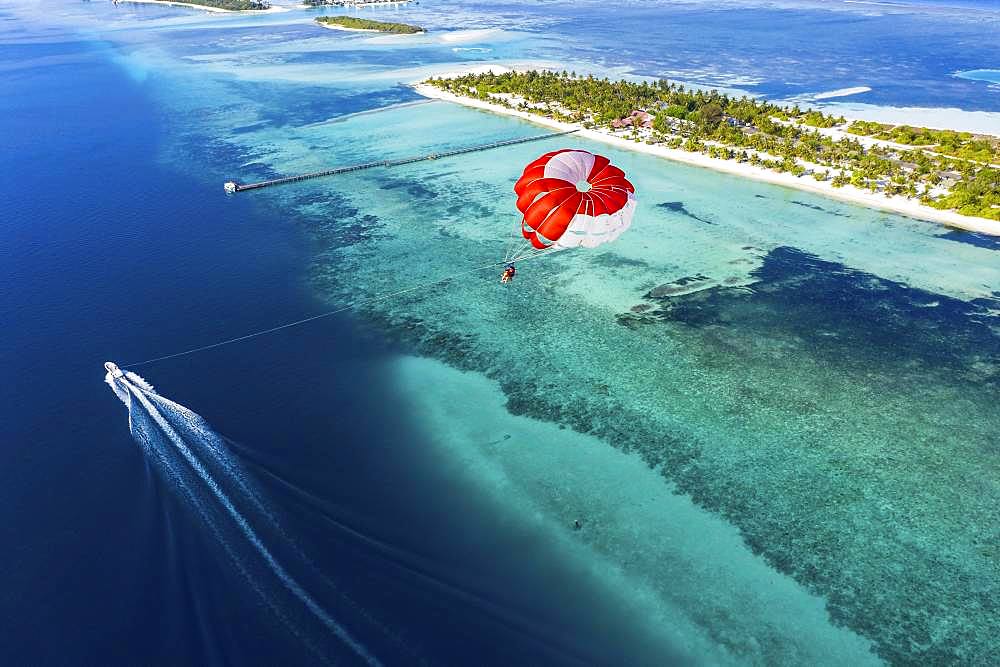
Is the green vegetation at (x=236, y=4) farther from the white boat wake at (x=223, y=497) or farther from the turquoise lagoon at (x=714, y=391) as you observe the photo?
the white boat wake at (x=223, y=497)

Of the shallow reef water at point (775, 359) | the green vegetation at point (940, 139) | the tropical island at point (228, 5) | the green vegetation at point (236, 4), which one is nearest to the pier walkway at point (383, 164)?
the shallow reef water at point (775, 359)

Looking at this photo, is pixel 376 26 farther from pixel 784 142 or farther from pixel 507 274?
pixel 507 274

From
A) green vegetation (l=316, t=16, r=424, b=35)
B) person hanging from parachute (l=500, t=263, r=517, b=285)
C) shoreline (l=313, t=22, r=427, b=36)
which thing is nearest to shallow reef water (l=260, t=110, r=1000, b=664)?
person hanging from parachute (l=500, t=263, r=517, b=285)

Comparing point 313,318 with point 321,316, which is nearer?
point 313,318

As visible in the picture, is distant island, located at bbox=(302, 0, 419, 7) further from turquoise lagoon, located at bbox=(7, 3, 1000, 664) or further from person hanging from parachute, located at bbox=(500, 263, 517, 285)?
person hanging from parachute, located at bbox=(500, 263, 517, 285)

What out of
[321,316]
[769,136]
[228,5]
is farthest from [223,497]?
[228,5]

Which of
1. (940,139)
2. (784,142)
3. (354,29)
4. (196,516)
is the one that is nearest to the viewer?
(196,516)

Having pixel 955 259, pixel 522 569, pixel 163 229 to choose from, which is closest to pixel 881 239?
pixel 955 259

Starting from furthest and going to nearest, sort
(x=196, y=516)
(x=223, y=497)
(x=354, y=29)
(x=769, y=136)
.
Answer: (x=354, y=29) < (x=769, y=136) < (x=223, y=497) < (x=196, y=516)

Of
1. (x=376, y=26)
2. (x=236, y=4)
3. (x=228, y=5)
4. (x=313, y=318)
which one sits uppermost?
(x=236, y=4)
